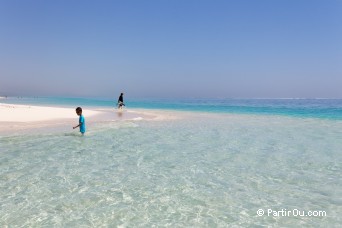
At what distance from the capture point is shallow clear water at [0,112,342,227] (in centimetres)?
609

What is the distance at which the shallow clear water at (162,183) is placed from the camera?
6094 millimetres

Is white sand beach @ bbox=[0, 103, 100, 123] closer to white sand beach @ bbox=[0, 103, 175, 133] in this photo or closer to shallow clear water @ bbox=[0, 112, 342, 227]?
white sand beach @ bbox=[0, 103, 175, 133]

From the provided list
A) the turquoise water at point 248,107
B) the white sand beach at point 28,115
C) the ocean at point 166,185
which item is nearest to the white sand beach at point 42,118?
the white sand beach at point 28,115

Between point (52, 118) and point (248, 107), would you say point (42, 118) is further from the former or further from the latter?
point (248, 107)

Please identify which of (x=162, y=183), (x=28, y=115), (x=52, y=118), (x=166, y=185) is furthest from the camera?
(x=28, y=115)

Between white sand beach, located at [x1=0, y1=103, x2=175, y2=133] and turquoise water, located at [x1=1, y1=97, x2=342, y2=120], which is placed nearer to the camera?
white sand beach, located at [x1=0, y1=103, x2=175, y2=133]

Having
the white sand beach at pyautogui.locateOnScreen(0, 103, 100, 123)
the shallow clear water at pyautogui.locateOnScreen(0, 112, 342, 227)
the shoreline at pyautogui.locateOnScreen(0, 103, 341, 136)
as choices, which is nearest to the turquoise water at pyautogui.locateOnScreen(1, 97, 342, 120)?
the shoreline at pyautogui.locateOnScreen(0, 103, 341, 136)

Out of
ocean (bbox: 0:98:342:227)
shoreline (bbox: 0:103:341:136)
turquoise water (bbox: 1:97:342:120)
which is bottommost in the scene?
turquoise water (bbox: 1:97:342:120)

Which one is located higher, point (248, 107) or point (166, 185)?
point (166, 185)

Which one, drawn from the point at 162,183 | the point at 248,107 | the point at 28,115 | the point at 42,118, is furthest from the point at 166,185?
the point at 248,107

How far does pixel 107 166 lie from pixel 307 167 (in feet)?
22.2

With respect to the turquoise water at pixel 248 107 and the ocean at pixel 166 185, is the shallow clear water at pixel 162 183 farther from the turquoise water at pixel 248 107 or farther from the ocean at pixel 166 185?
the turquoise water at pixel 248 107

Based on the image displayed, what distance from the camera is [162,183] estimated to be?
8.34 metres

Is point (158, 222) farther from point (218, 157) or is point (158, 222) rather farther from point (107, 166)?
point (218, 157)
